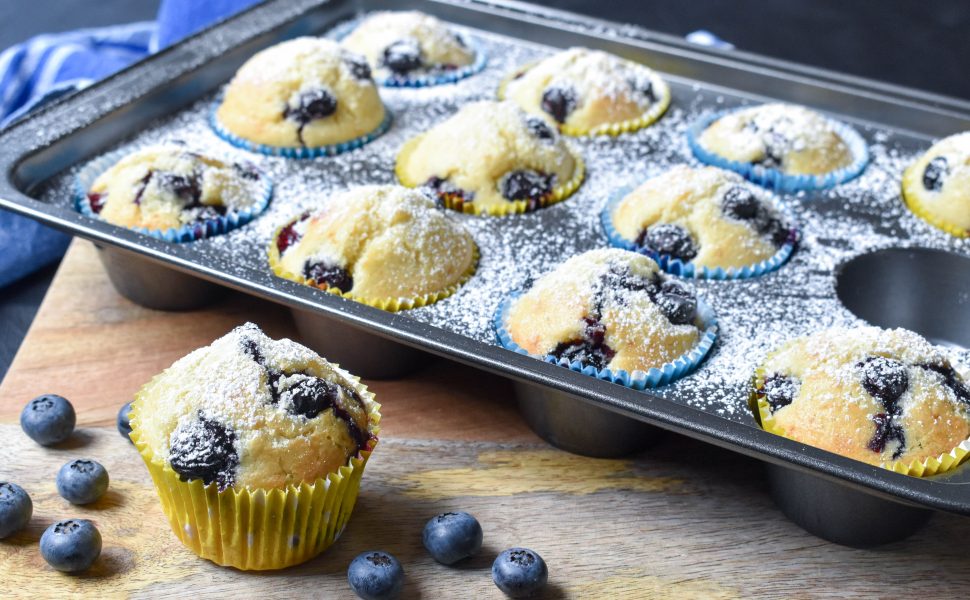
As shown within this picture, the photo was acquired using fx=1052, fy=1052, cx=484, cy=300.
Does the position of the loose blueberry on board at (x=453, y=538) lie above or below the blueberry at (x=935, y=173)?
below

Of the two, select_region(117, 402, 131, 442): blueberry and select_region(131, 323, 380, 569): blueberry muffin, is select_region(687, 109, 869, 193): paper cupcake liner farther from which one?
select_region(117, 402, 131, 442): blueberry

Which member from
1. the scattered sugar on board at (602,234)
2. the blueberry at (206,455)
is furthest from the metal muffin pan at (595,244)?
the blueberry at (206,455)

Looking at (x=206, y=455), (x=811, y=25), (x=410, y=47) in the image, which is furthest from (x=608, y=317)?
(x=811, y=25)

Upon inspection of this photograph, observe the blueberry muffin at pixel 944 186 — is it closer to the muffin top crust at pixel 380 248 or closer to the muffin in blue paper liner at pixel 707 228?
the muffin in blue paper liner at pixel 707 228

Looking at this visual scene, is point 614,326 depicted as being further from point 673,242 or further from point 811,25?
point 811,25

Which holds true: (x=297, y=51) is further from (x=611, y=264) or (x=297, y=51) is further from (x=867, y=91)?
(x=867, y=91)
